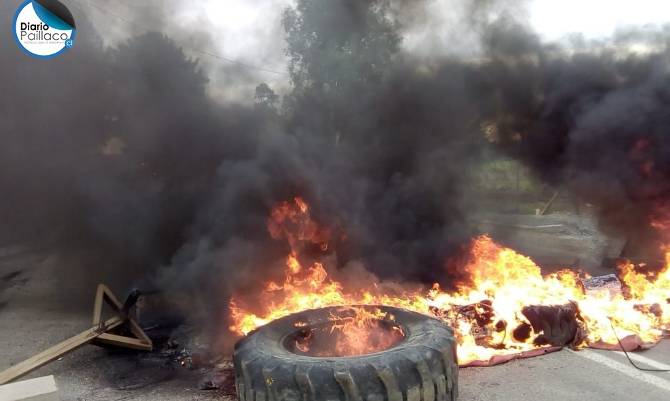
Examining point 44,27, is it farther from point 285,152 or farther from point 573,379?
point 573,379

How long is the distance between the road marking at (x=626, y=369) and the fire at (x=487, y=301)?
259mm

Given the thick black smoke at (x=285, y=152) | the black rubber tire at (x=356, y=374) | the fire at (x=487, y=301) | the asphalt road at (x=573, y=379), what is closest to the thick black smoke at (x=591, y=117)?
the thick black smoke at (x=285, y=152)

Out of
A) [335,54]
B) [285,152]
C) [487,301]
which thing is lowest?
[487,301]

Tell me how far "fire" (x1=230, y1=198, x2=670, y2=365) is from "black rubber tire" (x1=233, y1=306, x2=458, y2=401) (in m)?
0.97

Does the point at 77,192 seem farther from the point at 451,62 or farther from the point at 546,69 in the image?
the point at 546,69

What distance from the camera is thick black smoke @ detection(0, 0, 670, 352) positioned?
8023mm

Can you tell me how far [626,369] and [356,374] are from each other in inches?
140

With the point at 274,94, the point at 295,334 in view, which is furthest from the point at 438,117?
the point at 295,334

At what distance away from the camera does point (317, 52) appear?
14.6m

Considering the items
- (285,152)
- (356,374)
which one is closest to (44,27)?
(285,152)

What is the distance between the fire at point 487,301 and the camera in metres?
5.93

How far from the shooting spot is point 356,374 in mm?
3555

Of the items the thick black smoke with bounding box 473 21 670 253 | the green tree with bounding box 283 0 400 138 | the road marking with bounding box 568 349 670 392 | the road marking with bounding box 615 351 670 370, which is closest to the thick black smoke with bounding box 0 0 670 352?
the thick black smoke with bounding box 473 21 670 253

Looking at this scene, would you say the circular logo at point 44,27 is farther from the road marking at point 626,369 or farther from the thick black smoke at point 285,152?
the road marking at point 626,369
